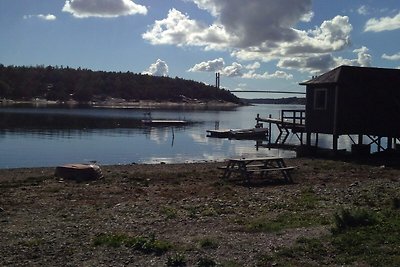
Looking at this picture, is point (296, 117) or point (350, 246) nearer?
point (350, 246)

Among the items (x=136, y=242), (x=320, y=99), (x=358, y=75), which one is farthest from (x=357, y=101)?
(x=136, y=242)

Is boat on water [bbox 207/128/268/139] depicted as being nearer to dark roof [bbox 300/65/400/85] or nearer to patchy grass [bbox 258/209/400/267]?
dark roof [bbox 300/65/400/85]

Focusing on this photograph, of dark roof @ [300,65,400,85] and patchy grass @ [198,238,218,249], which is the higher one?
dark roof @ [300,65,400,85]

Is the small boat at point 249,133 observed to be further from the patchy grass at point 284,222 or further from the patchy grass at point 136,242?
the patchy grass at point 136,242

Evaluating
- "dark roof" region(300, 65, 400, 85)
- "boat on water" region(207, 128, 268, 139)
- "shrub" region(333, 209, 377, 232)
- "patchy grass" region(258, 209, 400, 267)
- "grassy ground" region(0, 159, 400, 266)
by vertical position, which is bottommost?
"boat on water" region(207, 128, 268, 139)

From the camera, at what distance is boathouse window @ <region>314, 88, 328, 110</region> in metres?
31.9

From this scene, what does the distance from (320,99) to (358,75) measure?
2632mm

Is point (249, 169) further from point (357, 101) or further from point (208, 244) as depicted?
point (357, 101)

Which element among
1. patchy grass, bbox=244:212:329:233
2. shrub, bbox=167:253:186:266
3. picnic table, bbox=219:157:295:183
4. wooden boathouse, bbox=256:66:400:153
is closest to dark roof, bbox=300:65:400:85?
wooden boathouse, bbox=256:66:400:153

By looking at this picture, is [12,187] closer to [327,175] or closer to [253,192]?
[253,192]

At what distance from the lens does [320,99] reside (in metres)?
32.3

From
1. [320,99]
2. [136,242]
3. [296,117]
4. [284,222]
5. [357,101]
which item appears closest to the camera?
[136,242]

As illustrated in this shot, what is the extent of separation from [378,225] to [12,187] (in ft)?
40.1

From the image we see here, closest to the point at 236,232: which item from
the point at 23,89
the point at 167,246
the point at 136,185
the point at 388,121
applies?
the point at 167,246
